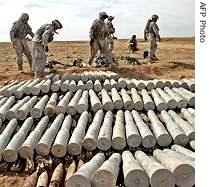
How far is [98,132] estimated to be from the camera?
22.6ft

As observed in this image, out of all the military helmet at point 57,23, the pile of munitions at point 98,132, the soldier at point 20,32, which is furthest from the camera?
the soldier at point 20,32

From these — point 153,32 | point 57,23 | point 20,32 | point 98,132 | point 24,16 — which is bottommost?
point 98,132

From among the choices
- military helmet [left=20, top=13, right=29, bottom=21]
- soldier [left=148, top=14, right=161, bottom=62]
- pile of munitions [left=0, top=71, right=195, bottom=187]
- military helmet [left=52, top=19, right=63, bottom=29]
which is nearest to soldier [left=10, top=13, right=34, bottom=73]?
military helmet [left=20, top=13, right=29, bottom=21]

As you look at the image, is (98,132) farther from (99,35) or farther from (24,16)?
(24,16)

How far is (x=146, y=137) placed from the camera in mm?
6500

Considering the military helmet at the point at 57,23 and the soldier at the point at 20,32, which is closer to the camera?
the military helmet at the point at 57,23

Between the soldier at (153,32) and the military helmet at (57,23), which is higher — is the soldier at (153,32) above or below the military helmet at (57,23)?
below

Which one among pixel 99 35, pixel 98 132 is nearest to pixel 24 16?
pixel 99 35

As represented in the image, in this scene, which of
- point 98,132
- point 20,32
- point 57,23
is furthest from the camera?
point 20,32

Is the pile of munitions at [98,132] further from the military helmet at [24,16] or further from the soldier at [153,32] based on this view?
the soldier at [153,32]

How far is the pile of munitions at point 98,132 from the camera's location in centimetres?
507

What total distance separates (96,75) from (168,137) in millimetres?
3816

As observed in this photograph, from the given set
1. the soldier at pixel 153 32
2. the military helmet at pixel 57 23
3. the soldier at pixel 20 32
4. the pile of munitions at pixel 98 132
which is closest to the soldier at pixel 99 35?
the soldier at pixel 20 32
